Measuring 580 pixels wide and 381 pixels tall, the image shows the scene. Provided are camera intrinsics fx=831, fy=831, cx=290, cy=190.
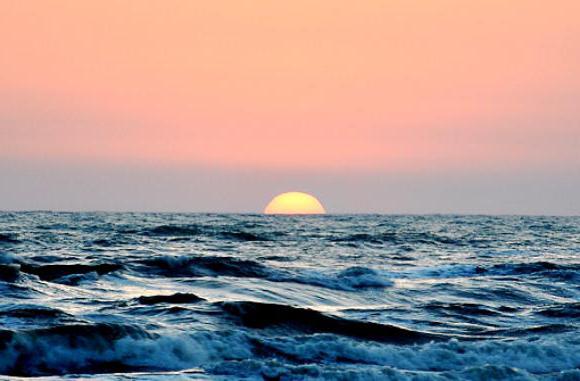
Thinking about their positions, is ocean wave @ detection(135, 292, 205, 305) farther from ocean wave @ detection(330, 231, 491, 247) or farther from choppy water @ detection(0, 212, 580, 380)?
ocean wave @ detection(330, 231, 491, 247)

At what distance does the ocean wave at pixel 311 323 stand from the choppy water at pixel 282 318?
0.12 feet

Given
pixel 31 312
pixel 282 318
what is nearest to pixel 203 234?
pixel 282 318

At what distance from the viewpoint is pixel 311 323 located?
1564cm

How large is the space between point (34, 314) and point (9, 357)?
355cm

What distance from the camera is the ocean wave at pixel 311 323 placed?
14.5 m

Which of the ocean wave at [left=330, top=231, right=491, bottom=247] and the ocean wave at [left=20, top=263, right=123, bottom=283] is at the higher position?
the ocean wave at [left=330, top=231, right=491, bottom=247]

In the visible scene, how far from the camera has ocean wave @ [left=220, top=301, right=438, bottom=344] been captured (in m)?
14.5

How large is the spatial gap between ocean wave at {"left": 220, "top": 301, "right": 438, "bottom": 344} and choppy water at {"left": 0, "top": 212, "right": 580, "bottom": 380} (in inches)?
1.5

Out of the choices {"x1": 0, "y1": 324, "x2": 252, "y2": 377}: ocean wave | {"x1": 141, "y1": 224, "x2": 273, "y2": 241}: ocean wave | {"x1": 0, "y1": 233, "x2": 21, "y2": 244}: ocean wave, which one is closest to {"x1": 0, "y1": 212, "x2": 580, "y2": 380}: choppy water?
{"x1": 0, "y1": 324, "x2": 252, "y2": 377}: ocean wave

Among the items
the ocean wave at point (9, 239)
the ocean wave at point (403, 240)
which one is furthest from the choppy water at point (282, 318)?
the ocean wave at point (403, 240)

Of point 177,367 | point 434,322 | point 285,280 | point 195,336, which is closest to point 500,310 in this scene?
point 434,322

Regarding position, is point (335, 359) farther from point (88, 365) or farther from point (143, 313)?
point (143, 313)

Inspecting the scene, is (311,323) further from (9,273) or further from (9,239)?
(9,239)

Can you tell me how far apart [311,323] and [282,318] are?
0.56 metres
